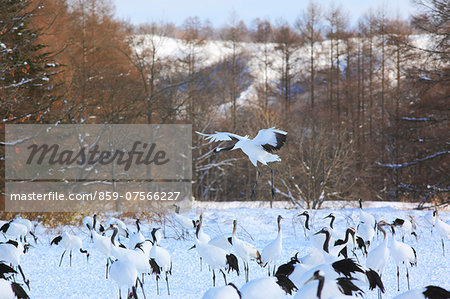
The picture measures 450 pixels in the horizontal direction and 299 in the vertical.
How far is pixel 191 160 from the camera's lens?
22.8 metres

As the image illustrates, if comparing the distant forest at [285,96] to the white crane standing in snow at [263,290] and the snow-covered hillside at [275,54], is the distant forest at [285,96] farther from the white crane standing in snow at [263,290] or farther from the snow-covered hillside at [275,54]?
the white crane standing in snow at [263,290]

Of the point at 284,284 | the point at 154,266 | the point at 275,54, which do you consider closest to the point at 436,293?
the point at 284,284

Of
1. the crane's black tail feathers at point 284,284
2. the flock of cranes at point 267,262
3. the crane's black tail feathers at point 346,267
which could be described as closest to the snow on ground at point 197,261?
the flock of cranes at point 267,262

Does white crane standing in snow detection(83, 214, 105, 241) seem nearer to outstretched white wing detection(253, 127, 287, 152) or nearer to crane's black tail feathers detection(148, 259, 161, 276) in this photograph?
crane's black tail feathers detection(148, 259, 161, 276)

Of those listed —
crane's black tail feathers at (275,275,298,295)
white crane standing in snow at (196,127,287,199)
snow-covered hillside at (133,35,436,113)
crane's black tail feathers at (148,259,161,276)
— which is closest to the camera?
crane's black tail feathers at (275,275,298,295)

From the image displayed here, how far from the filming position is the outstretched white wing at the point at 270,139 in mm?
8320

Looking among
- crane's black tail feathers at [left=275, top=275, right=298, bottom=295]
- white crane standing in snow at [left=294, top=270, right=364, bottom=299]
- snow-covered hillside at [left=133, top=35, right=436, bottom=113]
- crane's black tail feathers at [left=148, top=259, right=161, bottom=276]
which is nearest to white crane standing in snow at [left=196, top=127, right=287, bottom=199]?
crane's black tail feathers at [left=148, top=259, right=161, bottom=276]

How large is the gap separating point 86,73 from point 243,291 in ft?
60.2

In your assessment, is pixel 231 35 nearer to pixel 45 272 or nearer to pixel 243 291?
pixel 45 272

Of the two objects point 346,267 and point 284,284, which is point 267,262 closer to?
point 284,284

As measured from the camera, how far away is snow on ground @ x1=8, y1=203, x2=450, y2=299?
24.0ft

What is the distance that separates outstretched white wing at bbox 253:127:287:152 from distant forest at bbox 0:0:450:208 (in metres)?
4.27

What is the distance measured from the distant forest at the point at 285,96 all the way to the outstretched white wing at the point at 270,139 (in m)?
4.27

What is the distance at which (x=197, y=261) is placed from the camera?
9.34m
